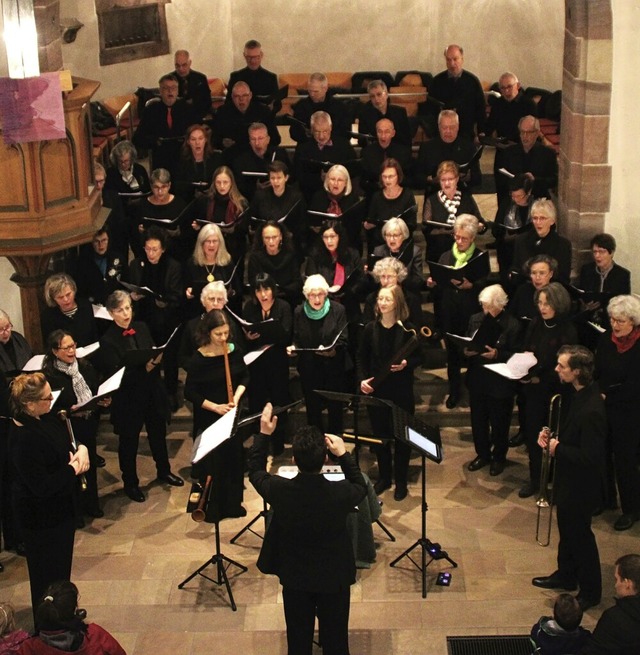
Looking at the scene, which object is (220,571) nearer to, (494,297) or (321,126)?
(494,297)

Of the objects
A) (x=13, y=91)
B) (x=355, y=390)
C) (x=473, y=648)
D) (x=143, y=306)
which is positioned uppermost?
(x=13, y=91)

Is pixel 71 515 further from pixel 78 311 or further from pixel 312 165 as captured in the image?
Result: pixel 312 165

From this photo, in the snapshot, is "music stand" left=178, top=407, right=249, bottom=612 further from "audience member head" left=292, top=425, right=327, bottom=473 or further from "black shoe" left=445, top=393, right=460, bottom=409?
"black shoe" left=445, top=393, right=460, bottom=409

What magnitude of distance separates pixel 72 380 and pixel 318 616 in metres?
2.40

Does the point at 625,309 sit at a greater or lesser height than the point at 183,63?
lesser

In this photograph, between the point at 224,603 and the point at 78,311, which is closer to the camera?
the point at 224,603

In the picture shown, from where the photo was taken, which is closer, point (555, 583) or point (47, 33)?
point (555, 583)

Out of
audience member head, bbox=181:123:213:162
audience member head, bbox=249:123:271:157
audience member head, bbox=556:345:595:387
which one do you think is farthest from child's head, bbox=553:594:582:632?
audience member head, bbox=181:123:213:162

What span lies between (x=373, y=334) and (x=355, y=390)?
0.91m

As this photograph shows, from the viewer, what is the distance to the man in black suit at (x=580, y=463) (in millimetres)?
6516

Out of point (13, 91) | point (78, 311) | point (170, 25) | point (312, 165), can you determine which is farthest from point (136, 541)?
point (170, 25)

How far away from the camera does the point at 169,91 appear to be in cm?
1105

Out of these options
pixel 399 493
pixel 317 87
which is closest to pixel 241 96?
pixel 317 87

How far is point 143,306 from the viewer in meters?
8.85
